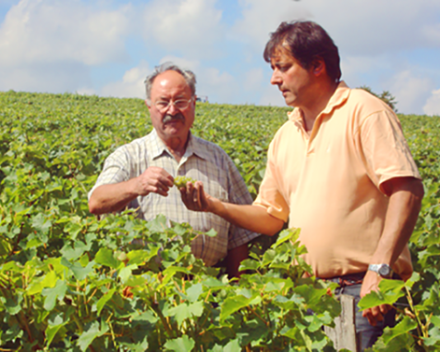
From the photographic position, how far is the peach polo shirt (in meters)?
2.11

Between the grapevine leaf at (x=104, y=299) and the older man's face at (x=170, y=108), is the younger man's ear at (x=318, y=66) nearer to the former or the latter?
the older man's face at (x=170, y=108)

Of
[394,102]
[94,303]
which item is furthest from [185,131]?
[394,102]

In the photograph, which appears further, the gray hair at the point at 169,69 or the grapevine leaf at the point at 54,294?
the gray hair at the point at 169,69

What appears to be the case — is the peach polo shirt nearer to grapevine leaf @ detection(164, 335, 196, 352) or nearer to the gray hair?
grapevine leaf @ detection(164, 335, 196, 352)

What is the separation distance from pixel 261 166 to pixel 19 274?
9.90 ft

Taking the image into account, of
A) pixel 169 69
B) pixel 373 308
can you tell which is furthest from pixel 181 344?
pixel 169 69

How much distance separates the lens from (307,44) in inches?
94.5

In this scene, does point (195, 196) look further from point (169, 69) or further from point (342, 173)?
point (169, 69)

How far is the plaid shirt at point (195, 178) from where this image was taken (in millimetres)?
3160

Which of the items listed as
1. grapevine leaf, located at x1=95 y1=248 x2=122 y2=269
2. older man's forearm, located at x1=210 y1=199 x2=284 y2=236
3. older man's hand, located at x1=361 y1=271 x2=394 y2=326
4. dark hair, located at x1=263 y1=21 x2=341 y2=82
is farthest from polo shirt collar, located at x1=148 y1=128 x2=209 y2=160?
grapevine leaf, located at x1=95 y1=248 x2=122 y2=269

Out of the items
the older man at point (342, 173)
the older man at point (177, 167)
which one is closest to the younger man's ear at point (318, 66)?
the older man at point (342, 173)

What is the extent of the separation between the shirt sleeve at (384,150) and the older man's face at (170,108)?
4.95 ft

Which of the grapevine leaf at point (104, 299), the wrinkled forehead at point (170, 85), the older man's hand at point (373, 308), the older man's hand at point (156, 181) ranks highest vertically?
the wrinkled forehead at point (170, 85)

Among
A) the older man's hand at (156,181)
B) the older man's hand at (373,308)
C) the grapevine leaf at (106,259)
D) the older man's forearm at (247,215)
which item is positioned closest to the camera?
the grapevine leaf at (106,259)
